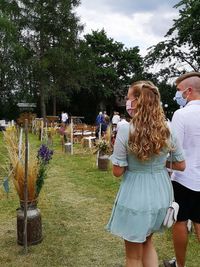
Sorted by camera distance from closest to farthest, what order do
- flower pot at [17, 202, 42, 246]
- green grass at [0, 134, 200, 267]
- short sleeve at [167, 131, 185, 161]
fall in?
short sleeve at [167, 131, 185, 161] → green grass at [0, 134, 200, 267] → flower pot at [17, 202, 42, 246]

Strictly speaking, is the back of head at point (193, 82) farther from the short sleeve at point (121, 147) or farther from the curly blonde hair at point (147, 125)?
the short sleeve at point (121, 147)

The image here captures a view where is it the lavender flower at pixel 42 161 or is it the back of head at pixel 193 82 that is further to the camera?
the lavender flower at pixel 42 161

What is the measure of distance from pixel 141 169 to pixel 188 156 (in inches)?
25.9

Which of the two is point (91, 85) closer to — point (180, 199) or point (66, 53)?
point (66, 53)

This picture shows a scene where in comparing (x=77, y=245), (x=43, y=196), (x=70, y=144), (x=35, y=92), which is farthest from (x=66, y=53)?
(x=77, y=245)

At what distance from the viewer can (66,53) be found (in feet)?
104

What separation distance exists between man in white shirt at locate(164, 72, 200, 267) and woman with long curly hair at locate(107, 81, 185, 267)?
454 mm

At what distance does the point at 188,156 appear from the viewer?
2887mm

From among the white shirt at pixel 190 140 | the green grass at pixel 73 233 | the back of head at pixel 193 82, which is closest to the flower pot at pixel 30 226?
the green grass at pixel 73 233

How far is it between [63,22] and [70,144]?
835 inches

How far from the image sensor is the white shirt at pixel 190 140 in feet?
9.36

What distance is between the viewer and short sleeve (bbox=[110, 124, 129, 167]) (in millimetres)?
2307

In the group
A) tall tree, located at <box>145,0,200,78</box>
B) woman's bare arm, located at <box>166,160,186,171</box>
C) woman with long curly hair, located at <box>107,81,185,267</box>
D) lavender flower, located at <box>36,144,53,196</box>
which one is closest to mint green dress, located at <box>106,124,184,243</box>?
woman with long curly hair, located at <box>107,81,185,267</box>

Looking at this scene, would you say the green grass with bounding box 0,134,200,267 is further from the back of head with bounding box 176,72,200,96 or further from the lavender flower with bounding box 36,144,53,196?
the back of head with bounding box 176,72,200,96
